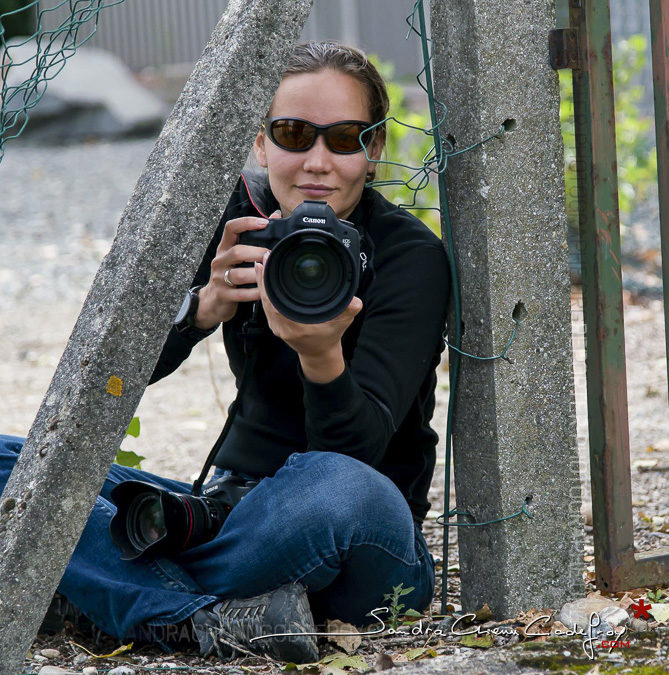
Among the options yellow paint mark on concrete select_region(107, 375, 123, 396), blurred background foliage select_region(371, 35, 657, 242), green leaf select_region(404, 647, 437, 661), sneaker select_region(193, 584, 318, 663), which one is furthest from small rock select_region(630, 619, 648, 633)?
blurred background foliage select_region(371, 35, 657, 242)

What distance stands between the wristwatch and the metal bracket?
1.00m

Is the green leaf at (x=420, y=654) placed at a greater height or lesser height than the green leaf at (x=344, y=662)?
greater

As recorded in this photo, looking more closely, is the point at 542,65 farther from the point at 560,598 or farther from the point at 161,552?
the point at 161,552

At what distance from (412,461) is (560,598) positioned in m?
0.49

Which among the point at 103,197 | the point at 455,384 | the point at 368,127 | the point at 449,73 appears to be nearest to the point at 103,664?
the point at 455,384

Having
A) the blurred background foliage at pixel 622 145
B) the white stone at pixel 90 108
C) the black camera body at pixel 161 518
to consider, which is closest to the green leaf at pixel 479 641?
the black camera body at pixel 161 518

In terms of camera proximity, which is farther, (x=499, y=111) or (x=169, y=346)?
(x=169, y=346)

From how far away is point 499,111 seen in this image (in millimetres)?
2176

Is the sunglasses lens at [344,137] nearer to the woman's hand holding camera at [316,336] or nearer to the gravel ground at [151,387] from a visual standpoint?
the woman's hand holding camera at [316,336]

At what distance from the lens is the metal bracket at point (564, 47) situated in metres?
2.18

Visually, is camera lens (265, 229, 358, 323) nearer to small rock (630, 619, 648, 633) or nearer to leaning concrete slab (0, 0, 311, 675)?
leaning concrete slab (0, 0, 311, 675)

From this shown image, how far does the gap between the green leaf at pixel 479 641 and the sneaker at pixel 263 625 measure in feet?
1.05

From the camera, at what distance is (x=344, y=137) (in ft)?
7.77

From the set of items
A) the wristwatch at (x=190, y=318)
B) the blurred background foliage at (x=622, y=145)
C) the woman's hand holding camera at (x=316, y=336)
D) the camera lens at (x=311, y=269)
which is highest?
the blurred background foliage at (x=622, y=145)
